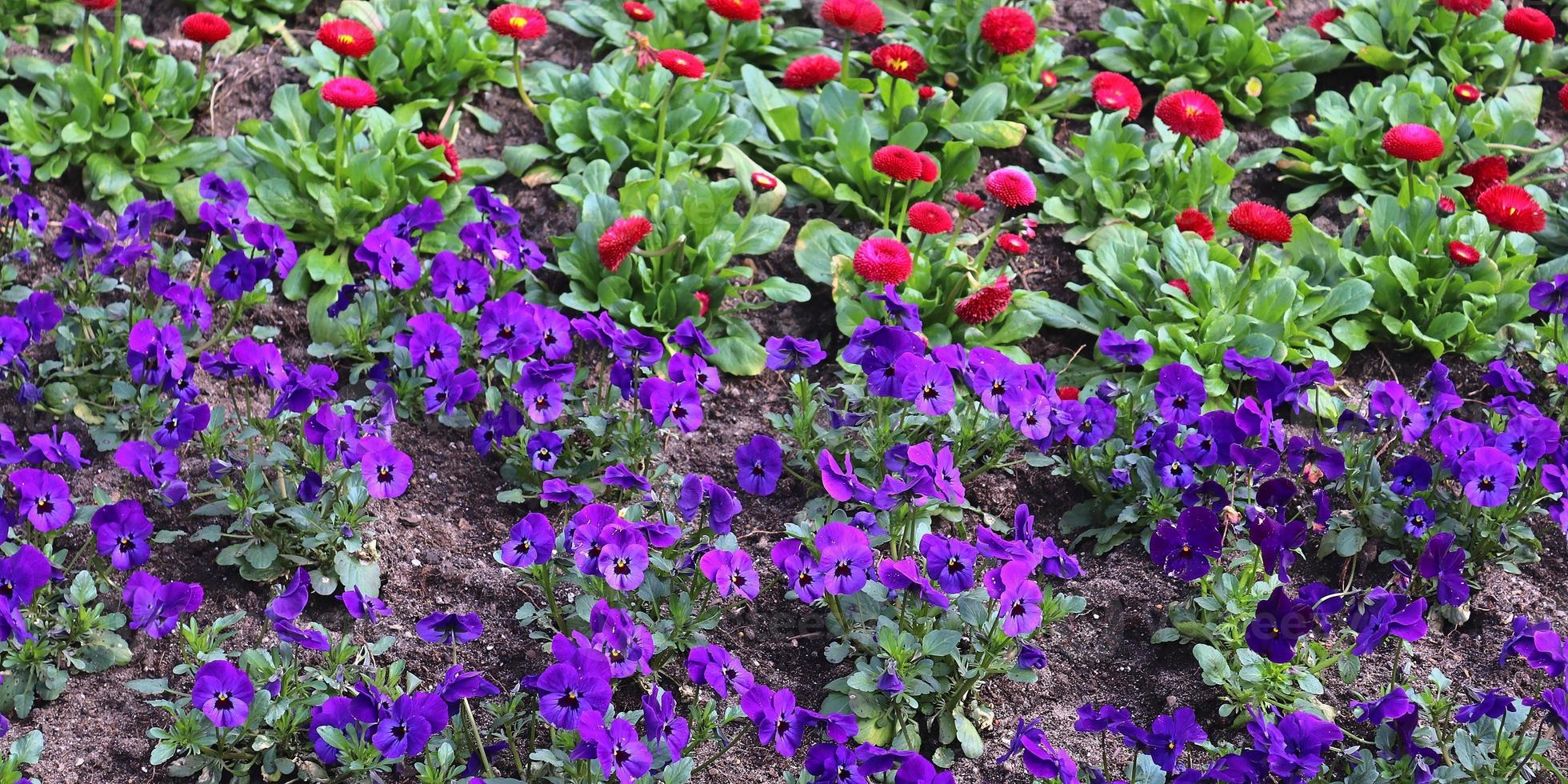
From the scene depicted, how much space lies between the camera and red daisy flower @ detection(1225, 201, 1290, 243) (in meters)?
4.04

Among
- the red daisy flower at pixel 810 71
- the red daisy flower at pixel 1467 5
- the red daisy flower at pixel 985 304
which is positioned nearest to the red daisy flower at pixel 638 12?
the red daisy flower at pixel 810 71

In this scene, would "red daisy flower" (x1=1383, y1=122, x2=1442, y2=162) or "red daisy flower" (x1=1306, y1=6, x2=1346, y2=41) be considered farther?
"red daisy flower" (x1=1306, y1=6, x2=1346, y2=41)

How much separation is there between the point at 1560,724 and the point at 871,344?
1706mm

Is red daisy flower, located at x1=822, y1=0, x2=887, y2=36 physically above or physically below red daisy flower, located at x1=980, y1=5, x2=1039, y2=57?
above

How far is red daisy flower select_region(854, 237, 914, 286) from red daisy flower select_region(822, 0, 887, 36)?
1.03 metres

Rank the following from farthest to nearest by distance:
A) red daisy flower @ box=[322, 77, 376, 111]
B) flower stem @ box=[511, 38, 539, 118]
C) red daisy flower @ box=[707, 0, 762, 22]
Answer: flower stem @ box=[511, 38, 539, 118]
red daisy flower @ box=[707, 0, 762, 22]
red daisy flower @ box=[322, 77, 376, 111]

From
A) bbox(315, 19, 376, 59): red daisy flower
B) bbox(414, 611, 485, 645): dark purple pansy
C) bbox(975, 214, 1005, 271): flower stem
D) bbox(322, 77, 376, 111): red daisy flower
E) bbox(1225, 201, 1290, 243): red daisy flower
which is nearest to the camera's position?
bbox(414, 611, 485, 645): dark purple pansy

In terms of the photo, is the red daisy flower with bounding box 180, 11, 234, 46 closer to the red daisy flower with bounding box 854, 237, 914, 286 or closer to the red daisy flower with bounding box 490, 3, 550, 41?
the red daisy flower with bounding box 490, 3, 550, 41

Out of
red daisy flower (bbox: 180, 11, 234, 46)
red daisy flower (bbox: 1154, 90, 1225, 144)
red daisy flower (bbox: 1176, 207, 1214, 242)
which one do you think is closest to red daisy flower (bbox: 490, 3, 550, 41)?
red daisy flower (bbox: 180, 11, 234, 46)

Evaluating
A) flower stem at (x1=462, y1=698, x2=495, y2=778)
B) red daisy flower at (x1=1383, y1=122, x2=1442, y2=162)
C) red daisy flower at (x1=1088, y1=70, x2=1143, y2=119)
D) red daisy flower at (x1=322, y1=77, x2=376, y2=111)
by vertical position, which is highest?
red daisy flower at (x1=322, y1=77, x2=376, y2=111)

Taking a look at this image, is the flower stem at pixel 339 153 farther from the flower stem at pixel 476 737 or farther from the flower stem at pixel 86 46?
the flower stem at pixel 476 737

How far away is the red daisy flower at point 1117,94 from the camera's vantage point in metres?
4.90

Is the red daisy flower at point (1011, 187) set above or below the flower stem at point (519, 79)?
above

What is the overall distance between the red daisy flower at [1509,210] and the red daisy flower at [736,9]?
7.62ft
